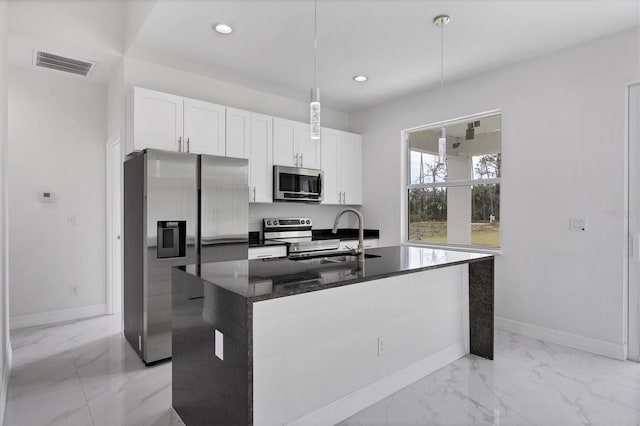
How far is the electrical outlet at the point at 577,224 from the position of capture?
3240 mm

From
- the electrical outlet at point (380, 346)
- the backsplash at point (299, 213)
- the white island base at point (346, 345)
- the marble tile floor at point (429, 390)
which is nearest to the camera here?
the white island base at point (346, 345)

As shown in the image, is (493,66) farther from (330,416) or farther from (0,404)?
(0,404)

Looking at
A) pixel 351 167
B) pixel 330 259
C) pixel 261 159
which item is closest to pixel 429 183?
pixel 351 167

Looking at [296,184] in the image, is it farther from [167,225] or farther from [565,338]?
[565,338]

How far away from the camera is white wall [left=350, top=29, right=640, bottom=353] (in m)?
3.08

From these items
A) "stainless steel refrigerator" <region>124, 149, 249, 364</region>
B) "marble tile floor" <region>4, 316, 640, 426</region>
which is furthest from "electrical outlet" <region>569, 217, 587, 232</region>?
"stainless steel refrigerator" <region>124, 149, 249, 364</region>

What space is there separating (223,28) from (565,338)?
404 centimetres

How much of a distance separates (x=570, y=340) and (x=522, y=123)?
2091 millimetres

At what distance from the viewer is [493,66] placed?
3.74 metres

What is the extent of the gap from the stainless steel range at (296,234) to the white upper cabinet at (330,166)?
435 mm

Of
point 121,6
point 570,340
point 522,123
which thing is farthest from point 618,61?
point 121,6

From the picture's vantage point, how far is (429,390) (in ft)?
8.06

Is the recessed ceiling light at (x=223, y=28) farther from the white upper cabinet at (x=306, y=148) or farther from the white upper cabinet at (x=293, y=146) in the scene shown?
the white upper cabinet at (x=306, y=148)

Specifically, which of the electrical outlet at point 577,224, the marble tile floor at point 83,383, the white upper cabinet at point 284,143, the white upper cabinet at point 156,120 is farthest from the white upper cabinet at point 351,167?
the marble tile floor at point 83,383
